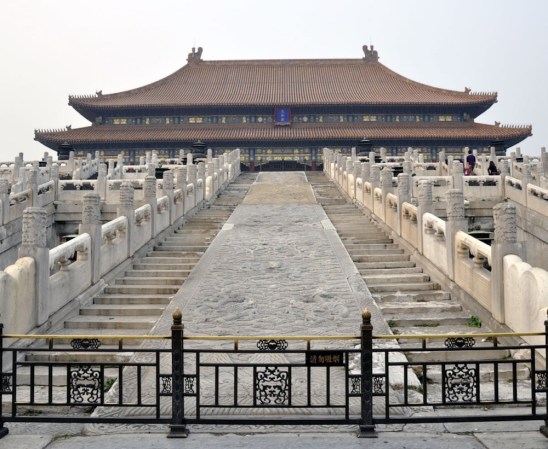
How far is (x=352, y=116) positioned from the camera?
4803cm

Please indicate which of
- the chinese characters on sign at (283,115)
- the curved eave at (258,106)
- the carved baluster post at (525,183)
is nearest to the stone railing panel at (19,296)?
the carved baluster post at (525,183)

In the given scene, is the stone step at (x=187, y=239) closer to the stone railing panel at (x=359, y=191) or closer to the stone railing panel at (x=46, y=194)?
the stone railing panel at (x=46, y=194)

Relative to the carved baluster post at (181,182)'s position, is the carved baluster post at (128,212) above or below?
below

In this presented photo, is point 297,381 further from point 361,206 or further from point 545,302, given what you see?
point 361,206

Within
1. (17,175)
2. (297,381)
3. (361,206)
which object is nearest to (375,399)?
(297,381)

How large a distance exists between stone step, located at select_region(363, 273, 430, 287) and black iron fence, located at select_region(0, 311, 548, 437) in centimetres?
267

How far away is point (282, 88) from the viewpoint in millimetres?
51906

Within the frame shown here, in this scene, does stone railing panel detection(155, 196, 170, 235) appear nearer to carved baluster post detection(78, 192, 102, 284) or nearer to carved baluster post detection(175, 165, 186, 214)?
carved baluster post detection(175, 165, 186, 214)

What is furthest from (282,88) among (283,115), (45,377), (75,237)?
(45,377)

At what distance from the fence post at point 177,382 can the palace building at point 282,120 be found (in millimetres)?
38487

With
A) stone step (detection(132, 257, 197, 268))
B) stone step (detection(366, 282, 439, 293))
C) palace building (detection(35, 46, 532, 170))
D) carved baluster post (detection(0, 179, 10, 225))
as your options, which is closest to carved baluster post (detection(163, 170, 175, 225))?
stone step (detection(132, 257, 197, 268))

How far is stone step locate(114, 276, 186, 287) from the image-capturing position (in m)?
A: 10.4

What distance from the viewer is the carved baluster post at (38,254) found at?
7.73m

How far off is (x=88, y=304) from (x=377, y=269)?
202 inches
